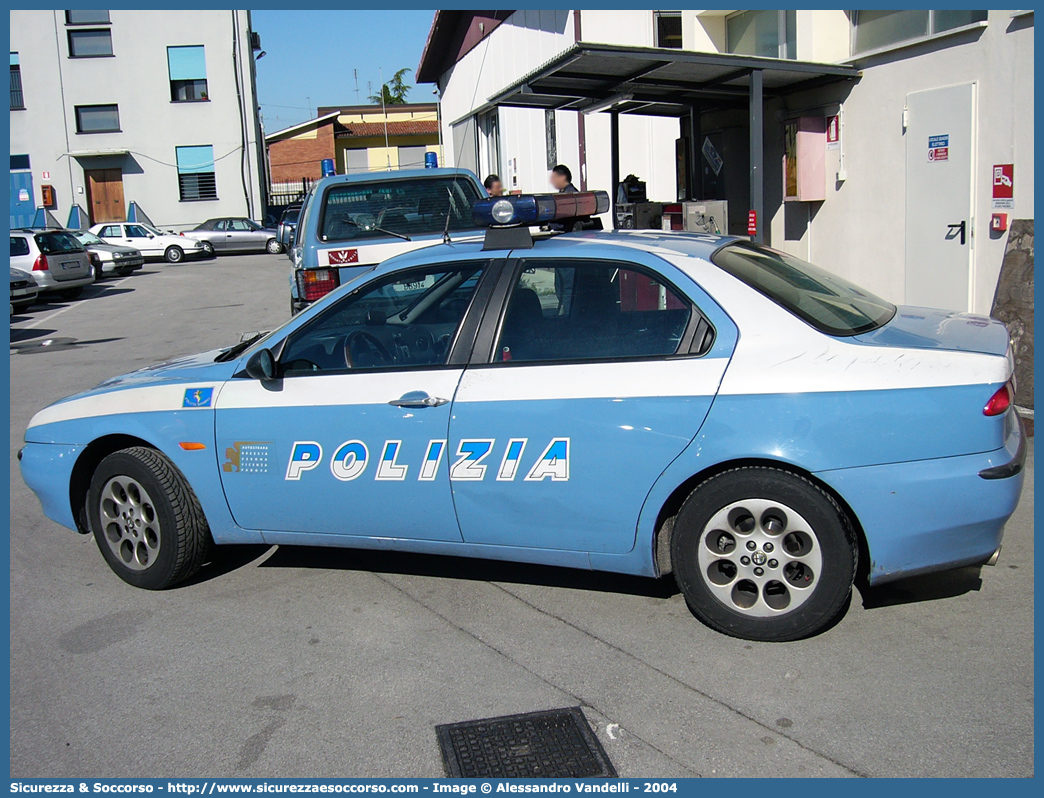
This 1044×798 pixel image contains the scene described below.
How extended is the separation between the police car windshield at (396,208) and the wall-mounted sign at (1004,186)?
4.80m

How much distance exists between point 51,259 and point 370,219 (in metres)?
14.3

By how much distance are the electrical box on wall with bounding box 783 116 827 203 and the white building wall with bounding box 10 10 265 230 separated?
3148cm

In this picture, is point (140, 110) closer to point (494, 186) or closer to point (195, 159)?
point (195, 159)

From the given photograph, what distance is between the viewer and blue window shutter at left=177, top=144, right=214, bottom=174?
3803 cm

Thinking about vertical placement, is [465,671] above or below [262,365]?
below

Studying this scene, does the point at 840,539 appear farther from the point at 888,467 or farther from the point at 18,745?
the point at 18,745

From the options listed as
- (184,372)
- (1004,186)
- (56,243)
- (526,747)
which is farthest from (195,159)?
(526,747)

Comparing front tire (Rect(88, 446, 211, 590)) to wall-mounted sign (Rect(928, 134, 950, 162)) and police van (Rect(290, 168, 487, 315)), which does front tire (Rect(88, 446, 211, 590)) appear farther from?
wall-mounted sign (Rect(928, 134, 950, 162))

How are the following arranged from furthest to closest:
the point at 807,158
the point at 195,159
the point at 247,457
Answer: the point at 195,159 < the point at 807,158 < the point at 247,457

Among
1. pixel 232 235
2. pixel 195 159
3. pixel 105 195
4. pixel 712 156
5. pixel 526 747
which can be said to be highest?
pixel 195 159

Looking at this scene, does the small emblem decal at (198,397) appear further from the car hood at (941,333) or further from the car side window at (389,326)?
the car hood at (941,333)

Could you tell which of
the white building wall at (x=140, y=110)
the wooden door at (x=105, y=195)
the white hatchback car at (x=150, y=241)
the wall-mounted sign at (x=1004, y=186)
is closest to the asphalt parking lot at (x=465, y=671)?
the wall-mounted sign at (x=1004, y=186)

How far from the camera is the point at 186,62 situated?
37.3 meters

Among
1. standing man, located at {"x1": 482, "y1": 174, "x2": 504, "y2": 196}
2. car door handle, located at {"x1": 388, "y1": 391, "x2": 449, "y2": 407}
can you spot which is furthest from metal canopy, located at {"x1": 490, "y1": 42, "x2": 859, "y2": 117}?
car door handle, located at {"x1": 388, "y1": 391, "x2": 449, "y2": 407}
